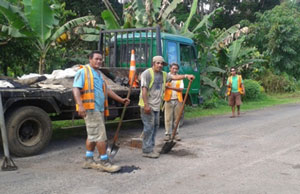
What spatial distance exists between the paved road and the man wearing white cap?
11.7 inches

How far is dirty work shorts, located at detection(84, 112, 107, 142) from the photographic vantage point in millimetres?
5055

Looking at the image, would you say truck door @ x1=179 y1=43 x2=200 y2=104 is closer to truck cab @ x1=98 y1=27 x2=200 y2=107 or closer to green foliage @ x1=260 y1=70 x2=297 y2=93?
truck cab @ x1=98 y1=27 x2=200 y2=107

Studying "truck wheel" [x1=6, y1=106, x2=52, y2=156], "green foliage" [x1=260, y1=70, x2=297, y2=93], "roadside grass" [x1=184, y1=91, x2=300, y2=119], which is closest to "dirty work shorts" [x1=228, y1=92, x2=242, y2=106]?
"roadside grass" [x1=184, y1=91, x2=300, y2=119]

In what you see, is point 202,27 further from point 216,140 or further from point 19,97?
point 19,97

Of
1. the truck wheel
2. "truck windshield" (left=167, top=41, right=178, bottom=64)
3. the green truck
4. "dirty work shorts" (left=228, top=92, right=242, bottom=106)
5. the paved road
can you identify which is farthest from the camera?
"dirty work shorts" (left=228, top=92, right=242, bottom=106)

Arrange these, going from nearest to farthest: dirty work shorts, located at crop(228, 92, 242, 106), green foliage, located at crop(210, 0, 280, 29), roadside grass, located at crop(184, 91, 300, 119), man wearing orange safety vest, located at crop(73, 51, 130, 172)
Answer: man wearing orange safety vest, located at crop(73, 51, 130, 172) < dirty work shorts, located at crop(228, 92, 242, 106) < roadside grass, located at crop(184, 91, 300, 119) < green foliage, located at crop(210, 0, 280, 29)

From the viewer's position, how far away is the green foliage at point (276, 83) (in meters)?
22.7

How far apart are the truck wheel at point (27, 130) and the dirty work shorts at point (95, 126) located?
59.0 inches

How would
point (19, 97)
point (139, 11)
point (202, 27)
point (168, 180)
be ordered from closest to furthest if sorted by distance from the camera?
point (168, 180) → point (19, 97) → point (139, 11) → point (202, 27)

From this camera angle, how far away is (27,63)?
12.6m

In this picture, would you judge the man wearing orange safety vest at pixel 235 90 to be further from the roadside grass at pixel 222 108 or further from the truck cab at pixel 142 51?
the truck cab at pixel 142 51

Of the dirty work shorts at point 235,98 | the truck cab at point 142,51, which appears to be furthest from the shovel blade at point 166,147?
the dirty work shorts at point 235,98

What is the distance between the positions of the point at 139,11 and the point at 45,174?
866 cm

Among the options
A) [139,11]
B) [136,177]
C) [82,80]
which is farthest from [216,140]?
[139,11]
